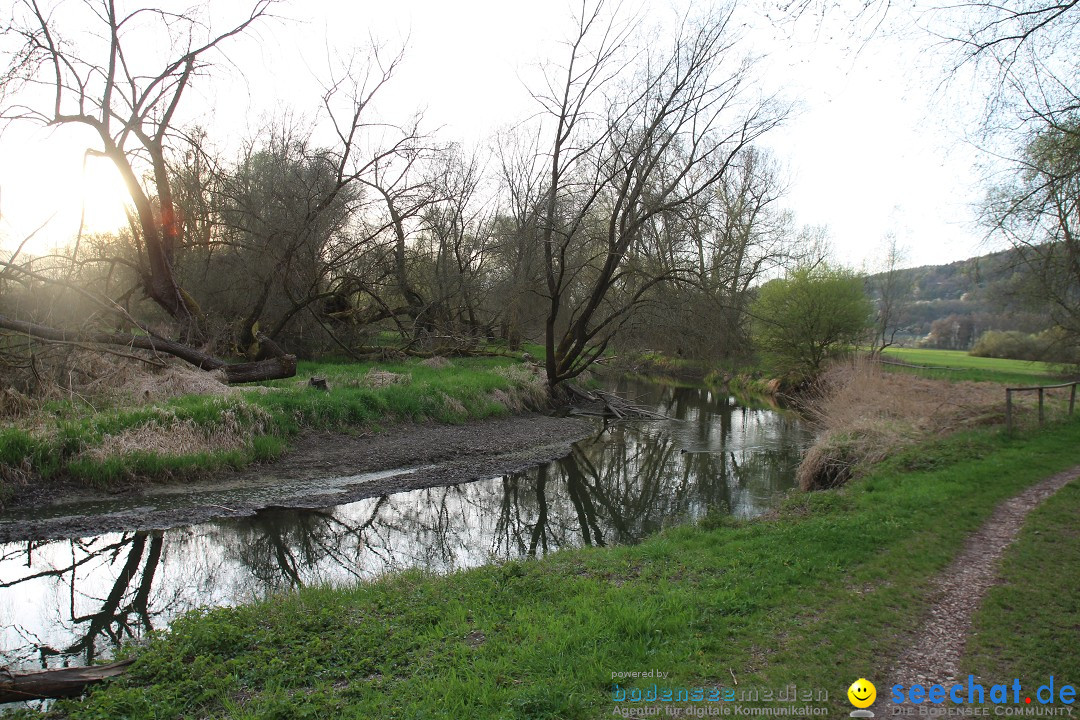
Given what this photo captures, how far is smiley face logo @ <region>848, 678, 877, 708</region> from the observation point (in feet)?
11.3

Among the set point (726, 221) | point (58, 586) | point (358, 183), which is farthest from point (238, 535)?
point (726, 221)

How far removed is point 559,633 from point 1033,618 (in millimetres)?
3667

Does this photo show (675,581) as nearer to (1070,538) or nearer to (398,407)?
(1070,538)

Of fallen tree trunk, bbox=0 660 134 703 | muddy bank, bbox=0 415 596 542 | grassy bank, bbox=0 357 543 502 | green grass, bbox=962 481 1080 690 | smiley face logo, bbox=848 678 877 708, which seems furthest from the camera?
grassy bank, bbox=0 357 543 502

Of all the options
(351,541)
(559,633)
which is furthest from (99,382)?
(559,633)

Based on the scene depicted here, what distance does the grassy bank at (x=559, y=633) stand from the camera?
374cm

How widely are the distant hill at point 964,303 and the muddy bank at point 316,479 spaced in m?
14.9

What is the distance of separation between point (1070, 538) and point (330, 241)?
19.8 metres

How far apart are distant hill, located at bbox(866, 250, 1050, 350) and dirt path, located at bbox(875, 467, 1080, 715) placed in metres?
13.5

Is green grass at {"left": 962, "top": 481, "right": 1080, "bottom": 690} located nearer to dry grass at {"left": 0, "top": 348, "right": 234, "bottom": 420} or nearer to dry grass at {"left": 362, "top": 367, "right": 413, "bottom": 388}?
dry grass at {"left": 0, "top": 348, "right": 234, "bottom": 420}

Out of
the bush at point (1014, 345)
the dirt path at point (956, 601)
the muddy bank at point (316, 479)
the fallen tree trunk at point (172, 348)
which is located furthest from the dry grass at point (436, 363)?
the bush at point (1014, 345)

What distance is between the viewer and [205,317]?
53.6 ft

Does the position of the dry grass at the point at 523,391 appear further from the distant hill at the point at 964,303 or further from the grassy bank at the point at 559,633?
the distant hill at the point at 964,303

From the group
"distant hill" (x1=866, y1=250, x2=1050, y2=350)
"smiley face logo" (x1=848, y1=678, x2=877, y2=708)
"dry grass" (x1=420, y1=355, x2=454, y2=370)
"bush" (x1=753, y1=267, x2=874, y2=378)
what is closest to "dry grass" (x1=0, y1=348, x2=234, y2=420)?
"dry grass" (x1=420, y1=355, x2=454, y2=370)
